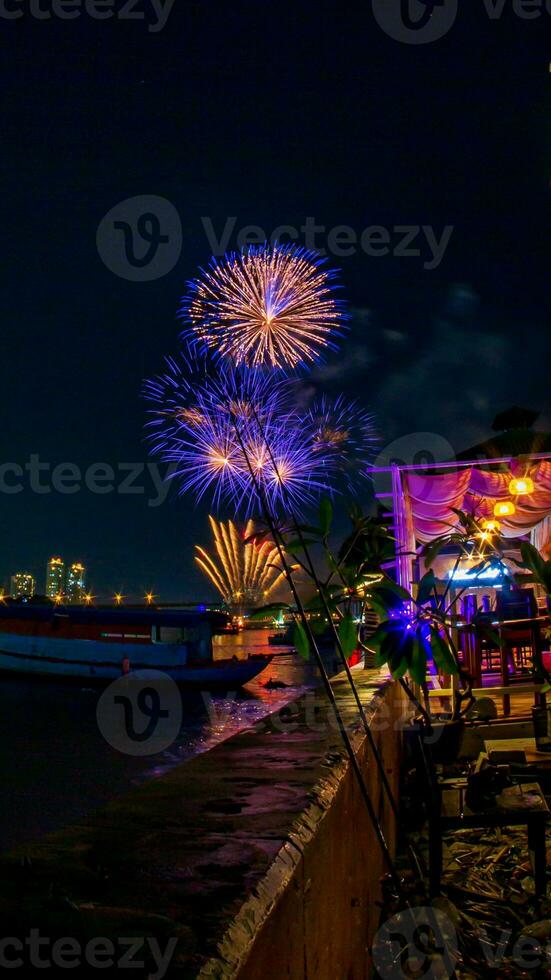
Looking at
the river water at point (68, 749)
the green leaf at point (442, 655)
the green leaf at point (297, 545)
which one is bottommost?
the river water at point (68, 749)

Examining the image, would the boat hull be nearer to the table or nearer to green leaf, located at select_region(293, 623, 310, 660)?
the table

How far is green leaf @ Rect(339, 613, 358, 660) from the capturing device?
9.43 feet

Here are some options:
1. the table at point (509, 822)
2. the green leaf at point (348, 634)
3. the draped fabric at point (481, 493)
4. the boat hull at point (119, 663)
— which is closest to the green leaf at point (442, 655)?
the green leaf at point (348, 634)

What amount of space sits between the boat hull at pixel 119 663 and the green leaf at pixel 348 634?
36.5m

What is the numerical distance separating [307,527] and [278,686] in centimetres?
4342

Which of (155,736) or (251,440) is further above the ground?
(251,440)

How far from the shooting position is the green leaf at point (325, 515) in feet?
9.56

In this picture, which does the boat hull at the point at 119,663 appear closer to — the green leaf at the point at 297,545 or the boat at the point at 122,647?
the boat at the point at 122,647

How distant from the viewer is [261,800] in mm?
2109

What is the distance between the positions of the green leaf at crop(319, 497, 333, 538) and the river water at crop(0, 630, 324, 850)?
651 cm

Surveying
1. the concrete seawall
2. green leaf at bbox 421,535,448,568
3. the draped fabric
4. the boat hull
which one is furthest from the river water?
the draped fabric

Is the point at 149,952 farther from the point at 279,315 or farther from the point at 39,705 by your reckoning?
the point at 39,705

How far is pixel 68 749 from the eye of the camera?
899 inches

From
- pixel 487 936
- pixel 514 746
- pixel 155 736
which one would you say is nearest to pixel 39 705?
pixel 155 736
